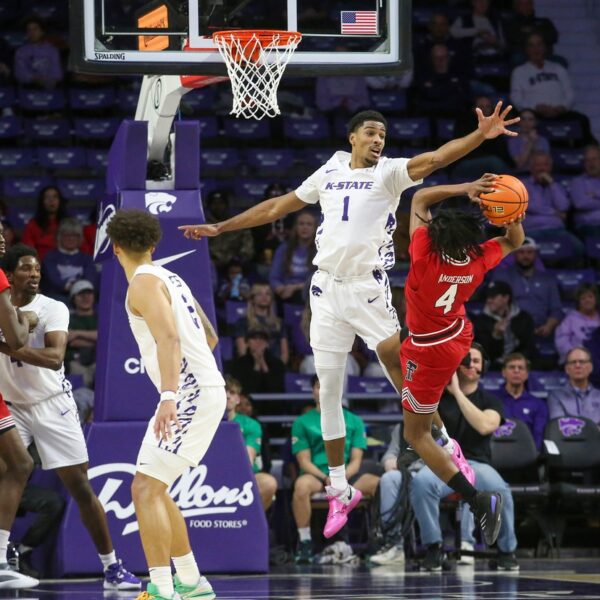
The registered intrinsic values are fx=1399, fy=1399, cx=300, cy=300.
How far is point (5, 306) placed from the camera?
877cm

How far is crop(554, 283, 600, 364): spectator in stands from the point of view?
1460 centimetres

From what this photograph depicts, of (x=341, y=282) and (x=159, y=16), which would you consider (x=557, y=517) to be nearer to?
(x=341, y=282)

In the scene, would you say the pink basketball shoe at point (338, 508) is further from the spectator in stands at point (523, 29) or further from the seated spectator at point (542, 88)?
the spectator in stands at point (523, 29)

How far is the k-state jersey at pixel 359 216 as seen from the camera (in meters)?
8.61

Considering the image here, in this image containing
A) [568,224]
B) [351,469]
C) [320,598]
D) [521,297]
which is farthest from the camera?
[568,224]

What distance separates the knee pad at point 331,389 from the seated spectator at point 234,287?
5.50m

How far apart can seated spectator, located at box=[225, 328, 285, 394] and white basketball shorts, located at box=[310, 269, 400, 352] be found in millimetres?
4474

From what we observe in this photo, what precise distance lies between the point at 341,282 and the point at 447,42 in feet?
32.9

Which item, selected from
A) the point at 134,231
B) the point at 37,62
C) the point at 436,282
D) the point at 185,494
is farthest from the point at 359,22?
the point at 37,62

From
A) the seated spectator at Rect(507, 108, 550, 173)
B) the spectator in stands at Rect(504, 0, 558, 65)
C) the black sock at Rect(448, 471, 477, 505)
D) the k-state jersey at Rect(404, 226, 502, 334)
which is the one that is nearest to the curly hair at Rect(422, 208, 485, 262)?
the k-state jersey at Rect(404, 226, 502, 334)

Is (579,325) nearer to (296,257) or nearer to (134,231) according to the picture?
(296,257)

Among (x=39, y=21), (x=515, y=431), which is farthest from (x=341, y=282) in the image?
(x=39, y=21)

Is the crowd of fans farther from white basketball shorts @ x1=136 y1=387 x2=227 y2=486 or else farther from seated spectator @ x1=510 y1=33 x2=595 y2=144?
white basketball shorts @ x1=136 y1=387 x2=227 y2=486

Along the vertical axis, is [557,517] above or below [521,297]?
below
